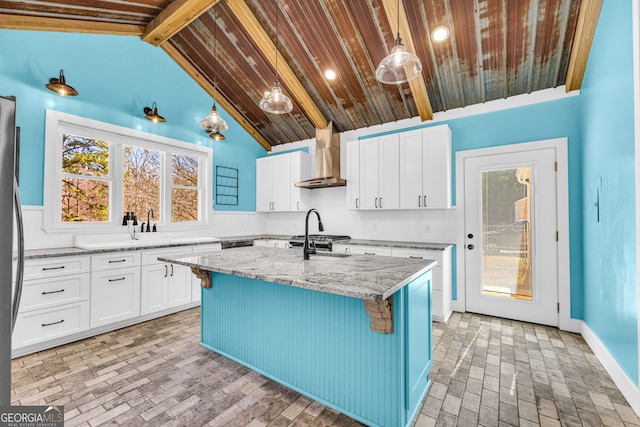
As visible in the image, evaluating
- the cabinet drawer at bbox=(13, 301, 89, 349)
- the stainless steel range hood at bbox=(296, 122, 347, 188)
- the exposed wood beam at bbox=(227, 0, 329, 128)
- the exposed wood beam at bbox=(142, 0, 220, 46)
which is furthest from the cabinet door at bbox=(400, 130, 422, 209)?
the cabinet drawer at bbox=(13, 301, 89, 349)

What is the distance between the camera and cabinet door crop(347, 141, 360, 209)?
432 centimetres

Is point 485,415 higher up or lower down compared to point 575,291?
lower down

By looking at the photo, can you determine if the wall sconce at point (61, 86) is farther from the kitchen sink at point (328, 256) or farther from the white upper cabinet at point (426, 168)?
the white upper cabinet at point (426, 168)

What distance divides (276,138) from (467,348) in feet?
14.9

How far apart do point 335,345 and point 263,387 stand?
0.73 metres

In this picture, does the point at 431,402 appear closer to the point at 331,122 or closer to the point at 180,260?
the point at 180,260

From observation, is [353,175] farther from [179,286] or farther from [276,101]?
[179,286]

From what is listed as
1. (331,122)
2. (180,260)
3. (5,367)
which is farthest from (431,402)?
(331,122)

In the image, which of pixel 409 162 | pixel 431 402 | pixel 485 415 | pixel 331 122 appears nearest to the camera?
pixel 485 415

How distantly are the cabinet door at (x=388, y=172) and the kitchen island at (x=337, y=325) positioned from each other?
193 centimetres

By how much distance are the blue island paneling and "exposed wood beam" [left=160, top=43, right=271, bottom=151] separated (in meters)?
3.48

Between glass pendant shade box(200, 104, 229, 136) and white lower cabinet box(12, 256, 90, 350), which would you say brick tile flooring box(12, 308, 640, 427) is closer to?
white lower cabinet box(12, 256, 90, 350)

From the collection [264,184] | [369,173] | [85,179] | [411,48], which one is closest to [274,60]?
[411,48]

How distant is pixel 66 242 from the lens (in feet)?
10.4
